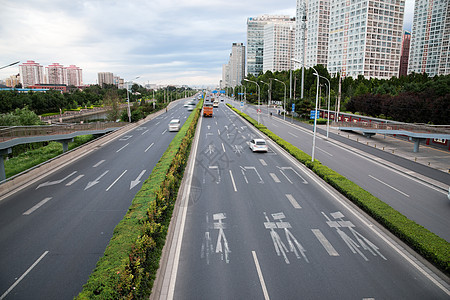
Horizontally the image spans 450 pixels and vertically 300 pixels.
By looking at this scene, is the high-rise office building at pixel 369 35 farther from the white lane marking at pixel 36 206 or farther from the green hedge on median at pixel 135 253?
the white lane marking at pixel 36 206

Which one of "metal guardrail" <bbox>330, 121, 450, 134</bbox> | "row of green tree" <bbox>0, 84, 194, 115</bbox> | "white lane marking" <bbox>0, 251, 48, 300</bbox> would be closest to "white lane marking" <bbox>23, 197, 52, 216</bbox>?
"white lane marking" <bbox>0, 251, 48, 300</bbox>

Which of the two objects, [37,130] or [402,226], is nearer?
[402,226]

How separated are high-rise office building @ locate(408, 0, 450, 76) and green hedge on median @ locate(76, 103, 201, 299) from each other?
142 meters

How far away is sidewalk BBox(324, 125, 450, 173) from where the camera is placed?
26755 millimetres

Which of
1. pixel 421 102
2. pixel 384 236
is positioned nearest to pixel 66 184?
pixel 384 236

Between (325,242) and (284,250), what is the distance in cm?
204

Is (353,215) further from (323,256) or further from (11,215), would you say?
(11,215)

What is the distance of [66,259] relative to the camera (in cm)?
1092

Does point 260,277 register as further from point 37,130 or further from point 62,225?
point 37,130

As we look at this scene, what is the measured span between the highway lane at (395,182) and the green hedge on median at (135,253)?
1265cm

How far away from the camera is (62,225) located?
45.1 ft

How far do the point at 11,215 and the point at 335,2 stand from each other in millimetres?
138540

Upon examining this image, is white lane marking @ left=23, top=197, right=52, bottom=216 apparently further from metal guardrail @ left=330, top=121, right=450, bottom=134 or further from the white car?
metal guardrail @ left=330, top=121, right=450, bottom=134

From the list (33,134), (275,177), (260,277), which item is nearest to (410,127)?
(275,177)
